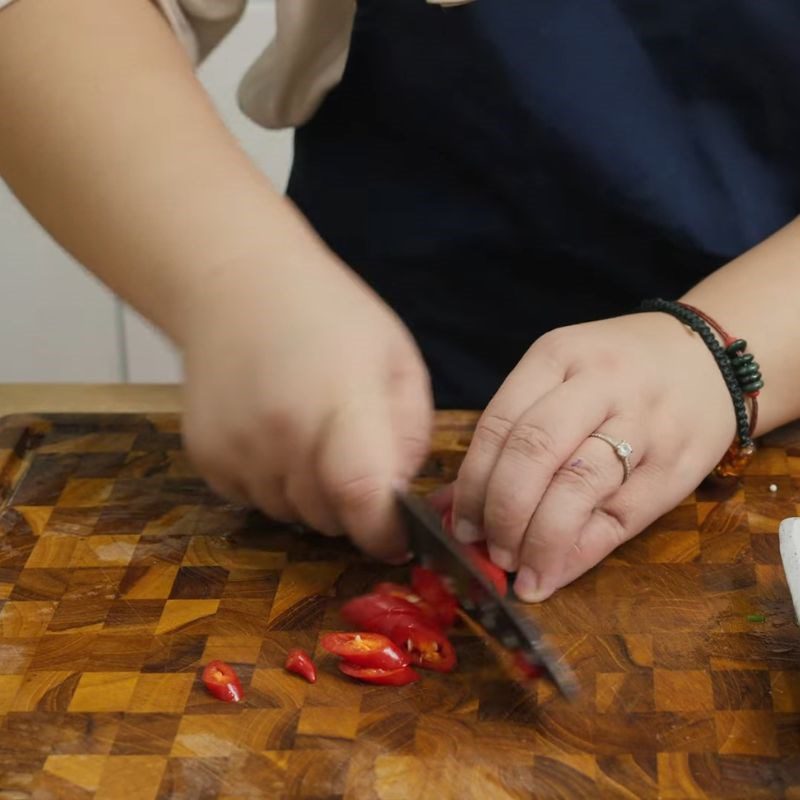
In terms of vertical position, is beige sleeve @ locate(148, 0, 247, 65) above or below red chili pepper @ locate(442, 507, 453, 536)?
above

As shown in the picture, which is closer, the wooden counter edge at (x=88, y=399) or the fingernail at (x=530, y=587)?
the fingernail at (x=530, y=587)

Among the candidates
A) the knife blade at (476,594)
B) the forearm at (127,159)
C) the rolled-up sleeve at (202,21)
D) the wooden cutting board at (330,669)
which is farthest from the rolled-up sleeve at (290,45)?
the knife blade at (476,594)

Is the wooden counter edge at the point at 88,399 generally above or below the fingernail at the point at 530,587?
above

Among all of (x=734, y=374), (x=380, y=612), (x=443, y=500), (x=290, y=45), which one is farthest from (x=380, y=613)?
(x=290, y=45)

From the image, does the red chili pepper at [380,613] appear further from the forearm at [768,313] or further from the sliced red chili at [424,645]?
the forearm at [768,313]

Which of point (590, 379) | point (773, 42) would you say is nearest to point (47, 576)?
point (590, 379)

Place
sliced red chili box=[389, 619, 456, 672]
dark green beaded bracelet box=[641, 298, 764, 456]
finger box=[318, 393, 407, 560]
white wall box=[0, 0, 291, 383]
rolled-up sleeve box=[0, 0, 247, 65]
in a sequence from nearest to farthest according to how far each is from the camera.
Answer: finger box=[318, 393, 407, 560]
sliced red chili box=[389, 619, 456, 672]
dark green beaded bracelet box=[641, 298, 764, 456]
rolled-up sleeve box=[0, 0, 247, 65]
white wall box=[0, 0, 291, 383]

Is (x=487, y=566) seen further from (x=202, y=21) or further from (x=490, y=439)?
(x=202, y=21)

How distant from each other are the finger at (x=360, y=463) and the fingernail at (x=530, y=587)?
144 millimetres

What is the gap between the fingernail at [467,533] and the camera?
872 millimetres

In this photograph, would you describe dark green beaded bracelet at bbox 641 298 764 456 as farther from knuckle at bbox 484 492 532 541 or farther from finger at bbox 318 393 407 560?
finger at bbox 318 393 407 560

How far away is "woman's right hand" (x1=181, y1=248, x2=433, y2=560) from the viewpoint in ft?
2.29

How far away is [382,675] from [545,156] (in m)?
0.48

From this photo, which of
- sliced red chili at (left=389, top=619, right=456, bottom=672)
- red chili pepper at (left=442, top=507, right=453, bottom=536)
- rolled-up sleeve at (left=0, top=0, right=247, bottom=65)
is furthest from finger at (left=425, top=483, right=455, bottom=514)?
rolled-up sleeve at (left=0, top=0, right=247, bottom=65)
